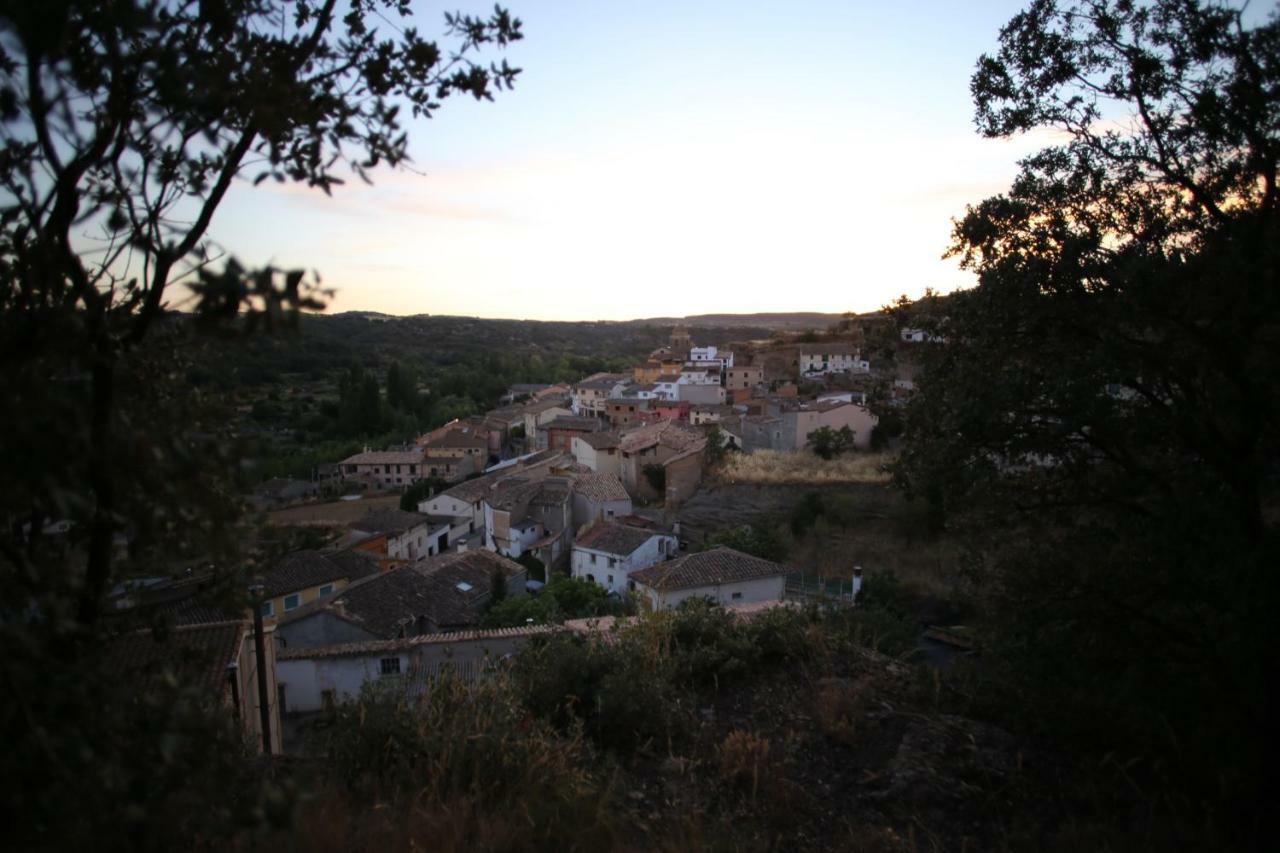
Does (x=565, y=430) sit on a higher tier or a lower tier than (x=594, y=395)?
lower

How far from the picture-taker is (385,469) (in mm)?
40812

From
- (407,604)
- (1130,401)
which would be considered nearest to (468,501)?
(407,604)

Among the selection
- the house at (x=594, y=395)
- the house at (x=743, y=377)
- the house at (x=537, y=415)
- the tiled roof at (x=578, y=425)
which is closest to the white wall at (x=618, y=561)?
the tiled roof at (x=578, y=425)

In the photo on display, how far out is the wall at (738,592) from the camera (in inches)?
682

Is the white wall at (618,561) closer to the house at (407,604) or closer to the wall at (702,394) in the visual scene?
the house at (407,604)

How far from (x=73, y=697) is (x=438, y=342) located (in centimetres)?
9923

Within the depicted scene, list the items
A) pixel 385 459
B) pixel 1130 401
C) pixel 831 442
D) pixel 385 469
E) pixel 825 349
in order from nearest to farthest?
pixel 1130 401 < pixel 831 442 < pixel 385 469 < pixel 385 459 < pixel 825 349

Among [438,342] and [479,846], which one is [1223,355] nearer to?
[479,846]

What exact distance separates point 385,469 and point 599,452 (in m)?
13.3

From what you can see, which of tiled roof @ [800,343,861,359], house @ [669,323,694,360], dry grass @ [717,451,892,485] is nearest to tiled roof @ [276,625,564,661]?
dry grass @ [717,451,892,485]

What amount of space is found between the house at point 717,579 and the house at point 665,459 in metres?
9.62

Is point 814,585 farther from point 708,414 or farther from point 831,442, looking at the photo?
point 708,414

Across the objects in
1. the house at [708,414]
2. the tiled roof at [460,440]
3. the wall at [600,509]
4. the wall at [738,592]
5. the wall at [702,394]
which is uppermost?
the wall at [702,394]

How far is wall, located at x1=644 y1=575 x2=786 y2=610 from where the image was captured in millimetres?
17312
